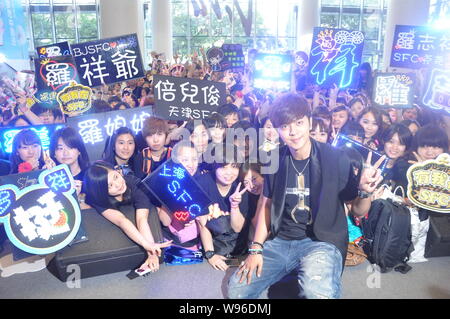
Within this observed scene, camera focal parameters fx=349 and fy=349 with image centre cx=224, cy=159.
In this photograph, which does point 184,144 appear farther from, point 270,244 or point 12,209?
point 12,209

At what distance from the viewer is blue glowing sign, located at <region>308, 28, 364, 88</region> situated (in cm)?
474

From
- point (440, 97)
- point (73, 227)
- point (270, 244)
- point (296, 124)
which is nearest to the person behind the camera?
point (296, 124)

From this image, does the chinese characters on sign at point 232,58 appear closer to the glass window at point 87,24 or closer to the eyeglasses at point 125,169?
the eyeglasses at point 125,169

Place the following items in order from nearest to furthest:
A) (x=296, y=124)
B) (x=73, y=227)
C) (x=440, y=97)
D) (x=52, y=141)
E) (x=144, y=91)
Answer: (x=296, y=124) → (x=73, y=227) → (x=52, y=141) → (x=440, y=97) → (x=144, y=91)

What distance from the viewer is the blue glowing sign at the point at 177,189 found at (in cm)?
287

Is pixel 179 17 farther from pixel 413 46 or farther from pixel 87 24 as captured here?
pixel 413 46

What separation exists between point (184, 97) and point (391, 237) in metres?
2.50

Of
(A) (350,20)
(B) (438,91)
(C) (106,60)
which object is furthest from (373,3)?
(C) (106,60)

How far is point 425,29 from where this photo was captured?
5523 millimetres

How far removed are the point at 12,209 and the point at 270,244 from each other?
201 centimetres

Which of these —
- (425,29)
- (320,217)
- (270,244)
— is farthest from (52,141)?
(425,29)

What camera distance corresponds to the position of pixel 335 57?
4.79m

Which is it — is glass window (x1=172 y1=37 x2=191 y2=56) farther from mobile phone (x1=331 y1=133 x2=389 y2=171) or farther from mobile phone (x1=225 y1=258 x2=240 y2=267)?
mobile phone (x1=225 y1=258 x2=240 y2=267)

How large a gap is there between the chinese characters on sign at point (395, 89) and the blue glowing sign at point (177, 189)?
3.51 meters
